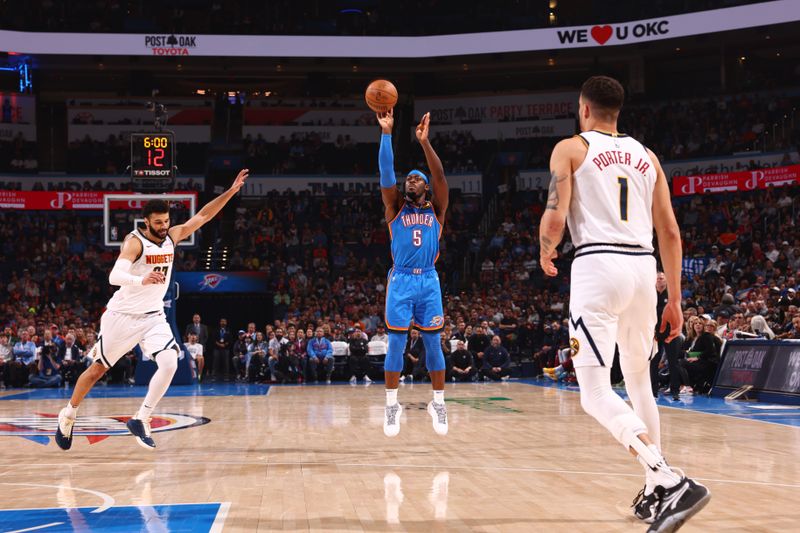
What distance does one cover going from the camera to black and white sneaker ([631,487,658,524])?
14.1ft

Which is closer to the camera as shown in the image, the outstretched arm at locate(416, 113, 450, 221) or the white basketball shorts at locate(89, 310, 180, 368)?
the outstretched arm at locate(416, 113, 450, 221)

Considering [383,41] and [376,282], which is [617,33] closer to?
[383,41]

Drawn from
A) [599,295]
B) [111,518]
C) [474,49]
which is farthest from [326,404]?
[474,49]

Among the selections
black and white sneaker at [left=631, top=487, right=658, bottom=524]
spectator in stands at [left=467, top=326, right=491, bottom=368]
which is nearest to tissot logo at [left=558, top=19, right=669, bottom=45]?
spectator in stands at [left=467, top=326, right=491, bottom=368]

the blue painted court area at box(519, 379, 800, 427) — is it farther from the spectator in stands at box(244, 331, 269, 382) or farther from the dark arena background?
the spectator in stands at box(244, 331, 269, 382)

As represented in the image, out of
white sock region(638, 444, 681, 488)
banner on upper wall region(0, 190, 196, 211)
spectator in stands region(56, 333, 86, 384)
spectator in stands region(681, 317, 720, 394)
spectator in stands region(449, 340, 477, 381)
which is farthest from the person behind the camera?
banner on upper wall region(0, 190, 196, 211)

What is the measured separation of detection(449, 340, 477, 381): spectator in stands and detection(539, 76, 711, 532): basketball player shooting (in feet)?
50.0

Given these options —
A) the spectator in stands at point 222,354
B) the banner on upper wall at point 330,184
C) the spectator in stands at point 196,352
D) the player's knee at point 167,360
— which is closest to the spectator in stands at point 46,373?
the spectator in stands at point 196,352

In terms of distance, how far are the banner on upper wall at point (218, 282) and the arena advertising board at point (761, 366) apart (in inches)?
580

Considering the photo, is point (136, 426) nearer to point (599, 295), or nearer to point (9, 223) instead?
point (599, 295)

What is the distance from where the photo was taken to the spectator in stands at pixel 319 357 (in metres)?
20.2

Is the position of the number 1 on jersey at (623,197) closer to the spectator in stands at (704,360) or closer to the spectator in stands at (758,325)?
the spectator in stands at (704,360)

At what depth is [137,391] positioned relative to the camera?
672 inches

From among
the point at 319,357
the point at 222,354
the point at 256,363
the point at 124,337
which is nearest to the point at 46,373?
the point at 222,354
